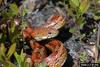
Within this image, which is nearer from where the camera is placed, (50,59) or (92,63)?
(50,59)

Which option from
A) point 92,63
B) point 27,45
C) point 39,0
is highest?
point 39,0

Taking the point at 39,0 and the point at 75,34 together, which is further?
the point at 39,0

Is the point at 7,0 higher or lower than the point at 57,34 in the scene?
higher

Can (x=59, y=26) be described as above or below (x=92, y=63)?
above

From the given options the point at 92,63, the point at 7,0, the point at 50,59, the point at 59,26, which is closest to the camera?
the point at 50,59

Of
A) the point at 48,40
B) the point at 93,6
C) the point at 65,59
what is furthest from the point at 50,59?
the point at 93,6

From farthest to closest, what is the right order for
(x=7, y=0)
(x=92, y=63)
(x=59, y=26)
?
(x=7, y=0), (x=59, y=26), (x=92, y=63)

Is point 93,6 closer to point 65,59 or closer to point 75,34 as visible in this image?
point 75,34

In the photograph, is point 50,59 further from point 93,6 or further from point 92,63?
point 93,6

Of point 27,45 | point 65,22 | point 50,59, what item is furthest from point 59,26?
point 50,59
